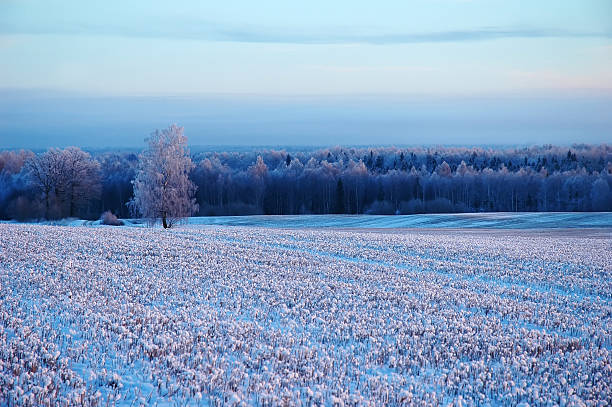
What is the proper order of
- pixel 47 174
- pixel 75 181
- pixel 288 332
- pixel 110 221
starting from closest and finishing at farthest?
pixel 288 332 → pixel 110 221 → pixel 47 174 → pixel 75 181

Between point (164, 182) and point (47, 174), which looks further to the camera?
point (47, 174)

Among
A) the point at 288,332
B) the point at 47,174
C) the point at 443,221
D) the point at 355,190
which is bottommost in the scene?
the point at 443,221

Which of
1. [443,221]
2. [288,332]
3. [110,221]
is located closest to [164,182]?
[110,221]

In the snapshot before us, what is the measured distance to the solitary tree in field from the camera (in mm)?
47562

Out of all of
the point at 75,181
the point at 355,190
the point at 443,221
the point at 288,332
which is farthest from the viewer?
the point at 355,190

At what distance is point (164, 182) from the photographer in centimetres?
4828

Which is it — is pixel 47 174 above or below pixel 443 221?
above

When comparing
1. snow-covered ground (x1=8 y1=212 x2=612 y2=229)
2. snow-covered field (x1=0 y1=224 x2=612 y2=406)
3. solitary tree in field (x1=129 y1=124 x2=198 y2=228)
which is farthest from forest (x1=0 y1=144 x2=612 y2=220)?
snow-covered field (x1=0 y1=224 x2=612 y2=406)

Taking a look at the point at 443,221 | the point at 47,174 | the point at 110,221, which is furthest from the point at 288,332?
the point at 47,174

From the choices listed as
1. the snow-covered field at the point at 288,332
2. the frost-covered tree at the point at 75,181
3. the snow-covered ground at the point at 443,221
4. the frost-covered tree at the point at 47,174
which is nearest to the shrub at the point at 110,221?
the snow-covered ground at the point at 443,221

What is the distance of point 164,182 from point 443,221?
29.5 m

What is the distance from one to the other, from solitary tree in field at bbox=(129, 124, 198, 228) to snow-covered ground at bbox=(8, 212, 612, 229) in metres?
4.92

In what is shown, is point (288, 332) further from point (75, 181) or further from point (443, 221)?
point (75, 181)

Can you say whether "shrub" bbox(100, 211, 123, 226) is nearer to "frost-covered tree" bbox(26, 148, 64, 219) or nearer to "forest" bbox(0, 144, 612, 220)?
"frost-covered tree" bbox(26, 148, 64, 219)
